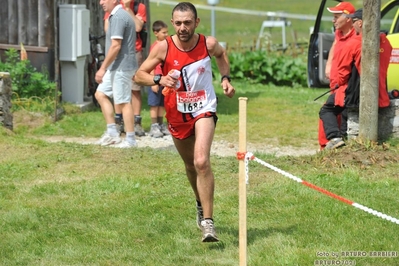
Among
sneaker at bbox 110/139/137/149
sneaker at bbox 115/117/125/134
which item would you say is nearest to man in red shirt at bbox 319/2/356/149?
sneaker at bbox 110/139/137/149

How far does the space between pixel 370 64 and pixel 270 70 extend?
34.3 ft

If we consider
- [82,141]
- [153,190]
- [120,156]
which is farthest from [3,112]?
[153,190]

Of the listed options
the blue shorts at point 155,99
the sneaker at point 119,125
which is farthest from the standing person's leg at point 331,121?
the sneaker at point 119,125

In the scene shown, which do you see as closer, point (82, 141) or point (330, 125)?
point (330, 125)

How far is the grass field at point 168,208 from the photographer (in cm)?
698

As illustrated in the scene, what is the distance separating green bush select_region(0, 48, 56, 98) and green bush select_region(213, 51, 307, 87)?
6869 millimetres

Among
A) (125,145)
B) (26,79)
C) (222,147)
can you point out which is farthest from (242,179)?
(26,79)

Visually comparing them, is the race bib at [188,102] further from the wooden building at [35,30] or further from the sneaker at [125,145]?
the wooden building at [35,30]

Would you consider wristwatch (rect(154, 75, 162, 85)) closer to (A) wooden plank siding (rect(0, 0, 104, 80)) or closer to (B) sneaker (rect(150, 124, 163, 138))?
(B) sneaker (rect(150, 124, 163, 138))

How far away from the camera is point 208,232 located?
704 centimetres

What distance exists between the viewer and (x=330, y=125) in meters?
11.0

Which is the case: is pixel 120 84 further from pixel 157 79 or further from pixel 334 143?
pixel 157 79

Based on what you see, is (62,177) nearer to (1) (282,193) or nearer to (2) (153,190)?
(2) (153,190)

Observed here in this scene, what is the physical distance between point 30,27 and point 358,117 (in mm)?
6048
